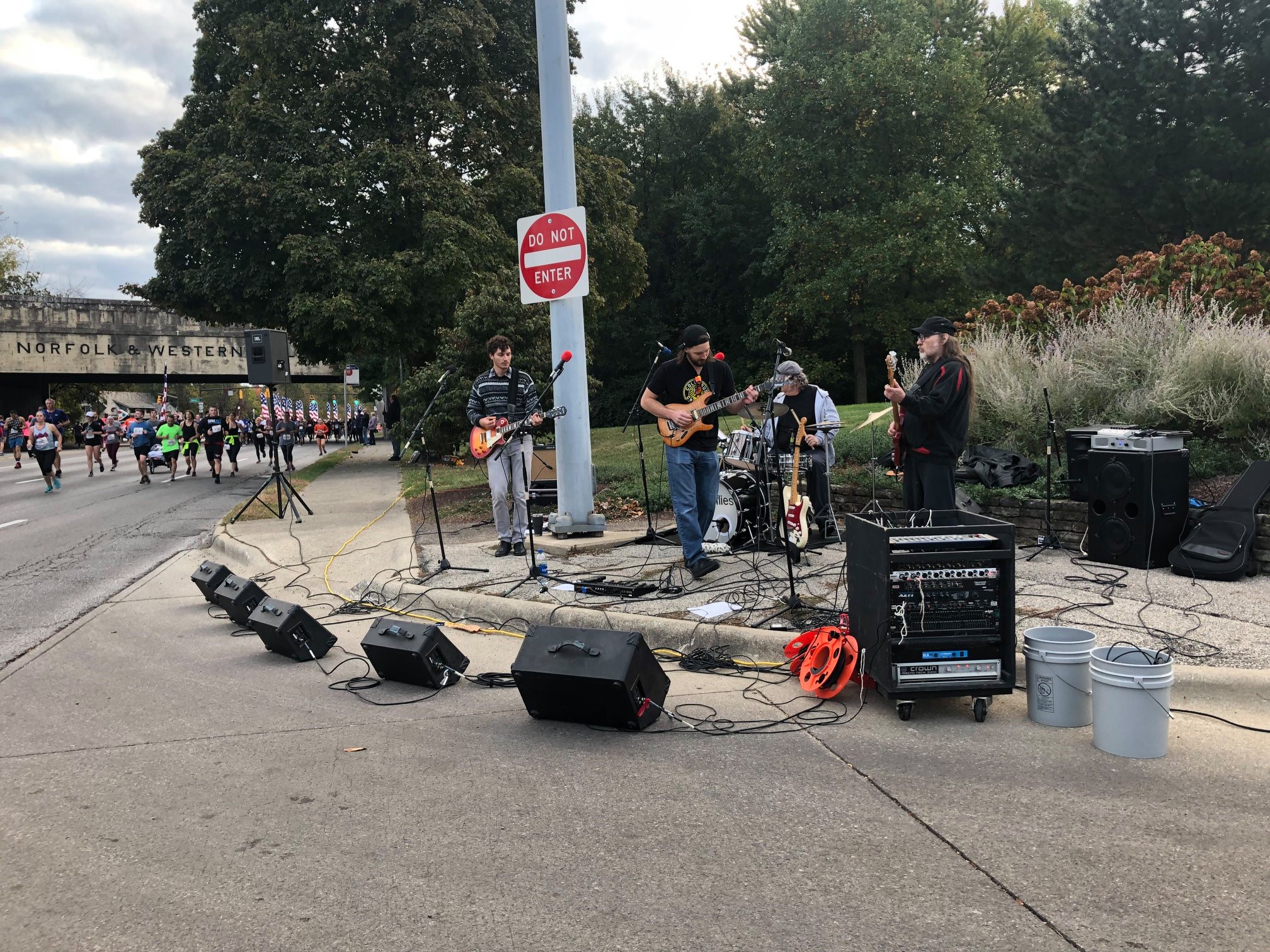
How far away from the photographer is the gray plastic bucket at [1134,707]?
170 inches

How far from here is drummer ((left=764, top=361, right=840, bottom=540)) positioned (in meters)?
9.42

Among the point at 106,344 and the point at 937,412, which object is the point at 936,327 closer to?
the point at 937,412

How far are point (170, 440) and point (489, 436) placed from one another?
19078 millimetres

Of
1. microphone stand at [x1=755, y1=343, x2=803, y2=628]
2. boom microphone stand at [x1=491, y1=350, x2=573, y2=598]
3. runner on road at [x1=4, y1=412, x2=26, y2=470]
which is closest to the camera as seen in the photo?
microphone stand at [x1=755, y1=343, x2=803, y2=628]

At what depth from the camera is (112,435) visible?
33.4m

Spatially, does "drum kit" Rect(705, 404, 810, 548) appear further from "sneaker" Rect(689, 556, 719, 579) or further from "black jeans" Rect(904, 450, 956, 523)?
"black jeans" Rect(904, 450, 956, 523)

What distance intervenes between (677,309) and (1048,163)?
20.2m

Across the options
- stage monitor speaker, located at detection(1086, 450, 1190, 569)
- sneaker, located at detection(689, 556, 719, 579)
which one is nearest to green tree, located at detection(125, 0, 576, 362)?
sneaker, located at detection(689, 556, 719, 579)

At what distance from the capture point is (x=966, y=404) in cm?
673

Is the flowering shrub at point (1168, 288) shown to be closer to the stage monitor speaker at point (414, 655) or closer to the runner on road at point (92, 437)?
the stage monitor speaker at point (414, 655)

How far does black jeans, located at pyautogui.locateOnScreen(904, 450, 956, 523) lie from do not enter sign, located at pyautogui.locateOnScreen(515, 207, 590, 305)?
14.1 ft

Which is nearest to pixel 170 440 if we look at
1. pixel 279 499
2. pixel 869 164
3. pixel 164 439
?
pixel 164 439

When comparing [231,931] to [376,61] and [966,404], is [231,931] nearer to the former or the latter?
[966,404]

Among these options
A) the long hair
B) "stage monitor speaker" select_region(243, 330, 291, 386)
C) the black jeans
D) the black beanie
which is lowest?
the black jeans
